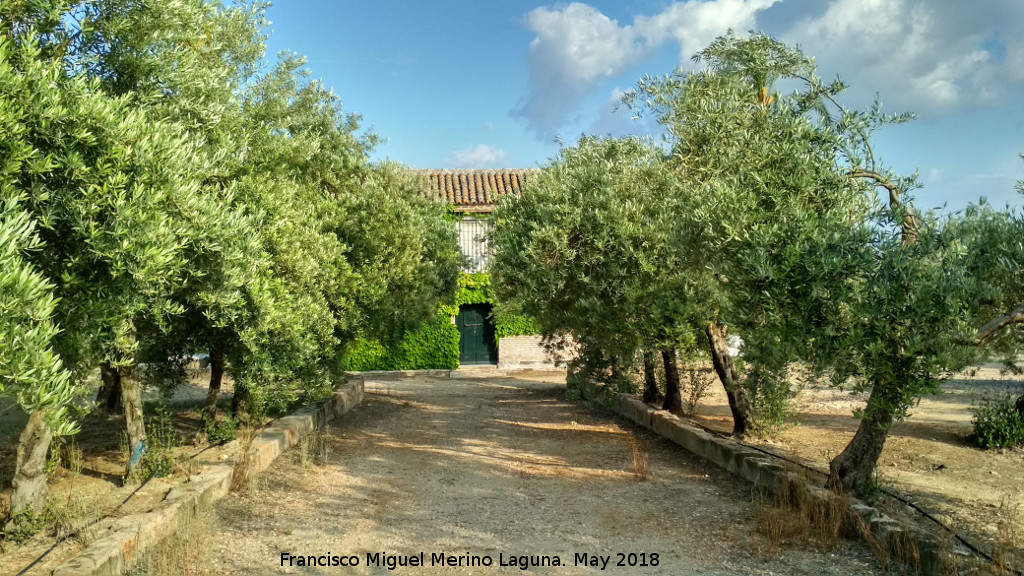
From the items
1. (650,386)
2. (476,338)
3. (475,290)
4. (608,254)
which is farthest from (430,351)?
(608,254)

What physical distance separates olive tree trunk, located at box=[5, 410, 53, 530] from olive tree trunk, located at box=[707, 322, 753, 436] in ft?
30.0

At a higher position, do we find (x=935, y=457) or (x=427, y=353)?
(x=427, y=353)

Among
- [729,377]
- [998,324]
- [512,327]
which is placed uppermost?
[512,327]

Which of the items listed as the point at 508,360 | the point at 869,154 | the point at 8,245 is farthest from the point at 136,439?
the point at 508,360

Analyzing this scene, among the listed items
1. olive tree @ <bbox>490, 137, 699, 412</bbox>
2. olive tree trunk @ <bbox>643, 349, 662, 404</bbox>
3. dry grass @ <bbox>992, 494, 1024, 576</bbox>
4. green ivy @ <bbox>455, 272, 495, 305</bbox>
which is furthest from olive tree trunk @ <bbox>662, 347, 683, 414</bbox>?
green ivy @ <bbox>455, 272, 495, 305</bbox>

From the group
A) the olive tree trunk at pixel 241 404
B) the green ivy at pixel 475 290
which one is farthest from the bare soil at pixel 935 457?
the green ivy at pixel 475 290

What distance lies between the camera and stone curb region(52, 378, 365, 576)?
6.14 metres

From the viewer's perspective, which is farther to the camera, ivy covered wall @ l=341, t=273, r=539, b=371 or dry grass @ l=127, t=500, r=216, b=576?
ivy covered wall @ l=341, t=273, r=539, b=371

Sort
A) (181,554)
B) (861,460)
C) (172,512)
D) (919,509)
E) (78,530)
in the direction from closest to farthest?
1. (181,554)
2. (78,530)
3. (172,512)
4. (919,509)
5. (861,460)

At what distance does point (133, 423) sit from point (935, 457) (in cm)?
1094

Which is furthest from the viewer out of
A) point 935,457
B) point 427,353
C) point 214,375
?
point 427,353

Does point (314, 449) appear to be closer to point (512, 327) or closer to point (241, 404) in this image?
point (241, 404)

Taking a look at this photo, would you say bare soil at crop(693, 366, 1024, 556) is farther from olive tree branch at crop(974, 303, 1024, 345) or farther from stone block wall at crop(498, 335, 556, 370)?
stone block wall at crop(498, 335, 556, 370)

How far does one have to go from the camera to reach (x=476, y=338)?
30766 millimetres
